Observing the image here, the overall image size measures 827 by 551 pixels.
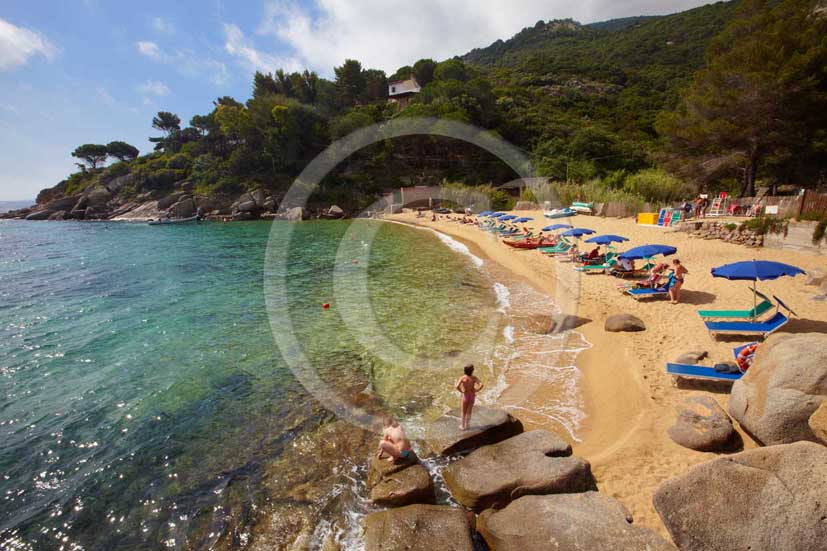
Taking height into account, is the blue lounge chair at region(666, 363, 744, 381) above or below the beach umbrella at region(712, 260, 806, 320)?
below

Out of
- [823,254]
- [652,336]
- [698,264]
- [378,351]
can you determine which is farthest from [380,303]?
[823,254]

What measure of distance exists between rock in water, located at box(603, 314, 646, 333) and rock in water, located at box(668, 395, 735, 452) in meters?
3.91

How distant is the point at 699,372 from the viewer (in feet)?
23.5

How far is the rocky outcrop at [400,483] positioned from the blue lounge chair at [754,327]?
8110mm

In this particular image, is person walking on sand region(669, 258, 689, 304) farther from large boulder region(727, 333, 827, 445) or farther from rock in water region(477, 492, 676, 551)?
rock in water region(477, 492, 676, 551)

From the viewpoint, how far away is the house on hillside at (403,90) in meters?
80.7

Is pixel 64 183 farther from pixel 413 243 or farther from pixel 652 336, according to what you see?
pixel 652 336

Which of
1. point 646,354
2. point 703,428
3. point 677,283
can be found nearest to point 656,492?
point 703,428

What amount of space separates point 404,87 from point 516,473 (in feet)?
292

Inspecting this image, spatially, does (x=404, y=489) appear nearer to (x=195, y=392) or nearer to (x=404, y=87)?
(x=195, y=392)

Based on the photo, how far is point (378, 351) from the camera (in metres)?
10.6

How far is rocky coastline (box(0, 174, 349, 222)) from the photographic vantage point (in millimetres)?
56594

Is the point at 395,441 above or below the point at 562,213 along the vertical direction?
below

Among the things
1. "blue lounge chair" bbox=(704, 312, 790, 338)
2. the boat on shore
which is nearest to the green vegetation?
the boat on shore
